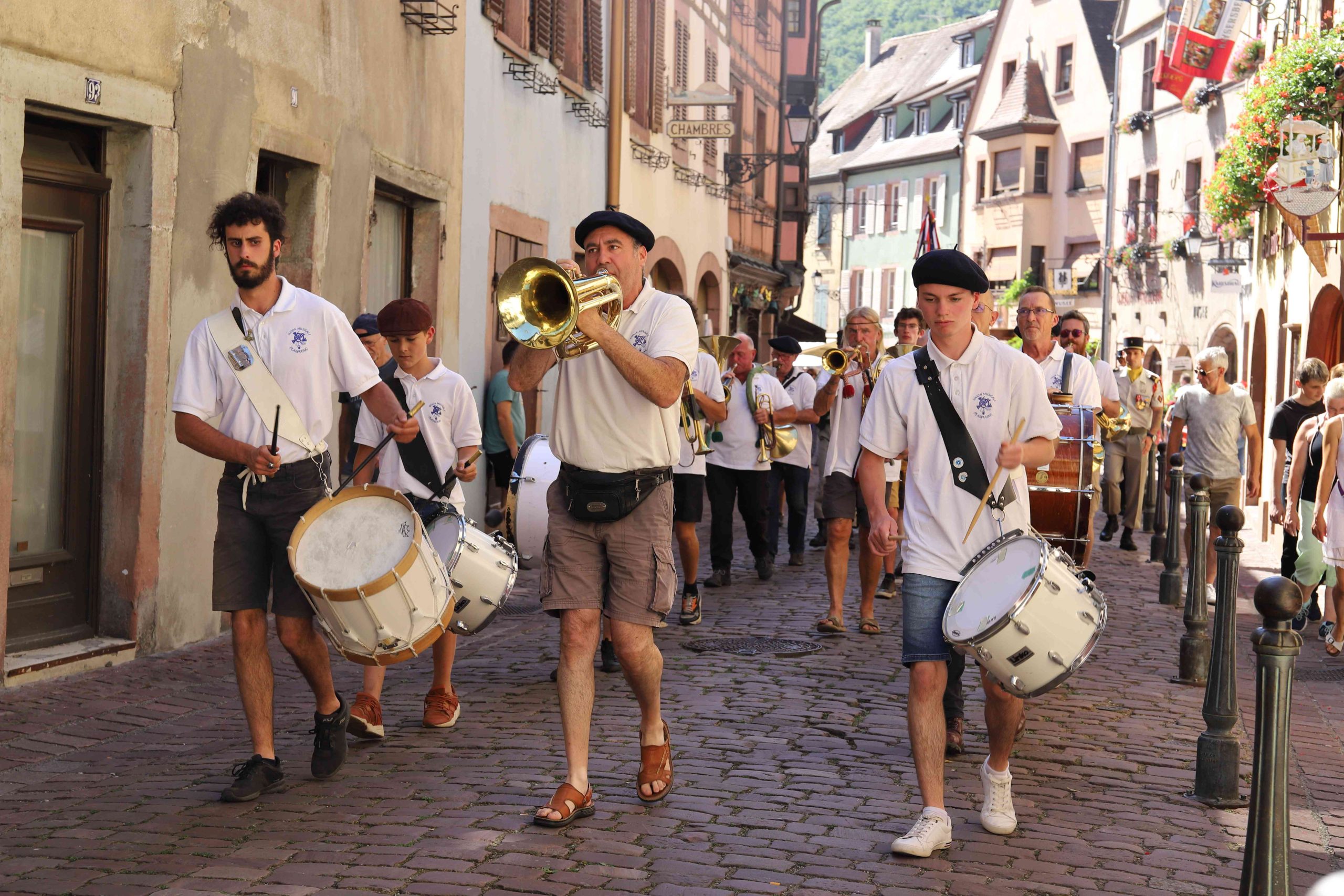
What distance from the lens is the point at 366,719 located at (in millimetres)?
6570

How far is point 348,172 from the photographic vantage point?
11367 mm

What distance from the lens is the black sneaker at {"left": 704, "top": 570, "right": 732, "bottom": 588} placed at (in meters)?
12.1

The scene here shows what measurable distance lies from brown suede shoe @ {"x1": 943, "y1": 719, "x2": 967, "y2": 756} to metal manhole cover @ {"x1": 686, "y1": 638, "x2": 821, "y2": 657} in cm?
224

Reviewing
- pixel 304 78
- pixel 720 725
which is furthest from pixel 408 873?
pixel 304 78

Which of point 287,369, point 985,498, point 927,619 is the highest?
point 287,369

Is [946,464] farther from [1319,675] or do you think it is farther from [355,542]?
[1319,675]

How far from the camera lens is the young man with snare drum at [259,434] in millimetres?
5633

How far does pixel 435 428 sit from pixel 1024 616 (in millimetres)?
3007

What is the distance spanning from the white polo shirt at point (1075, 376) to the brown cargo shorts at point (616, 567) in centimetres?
348

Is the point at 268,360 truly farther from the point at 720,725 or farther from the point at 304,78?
the point at 304,78

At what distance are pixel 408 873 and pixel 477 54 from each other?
10.8 metres

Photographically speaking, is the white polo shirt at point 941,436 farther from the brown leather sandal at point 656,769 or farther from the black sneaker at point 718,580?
the black sneaker at point 718,580

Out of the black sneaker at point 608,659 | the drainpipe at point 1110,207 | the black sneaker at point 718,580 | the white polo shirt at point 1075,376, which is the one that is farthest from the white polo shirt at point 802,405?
the drainpipe at point 1110,207

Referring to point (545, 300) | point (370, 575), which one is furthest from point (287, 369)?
point (545, 300)
